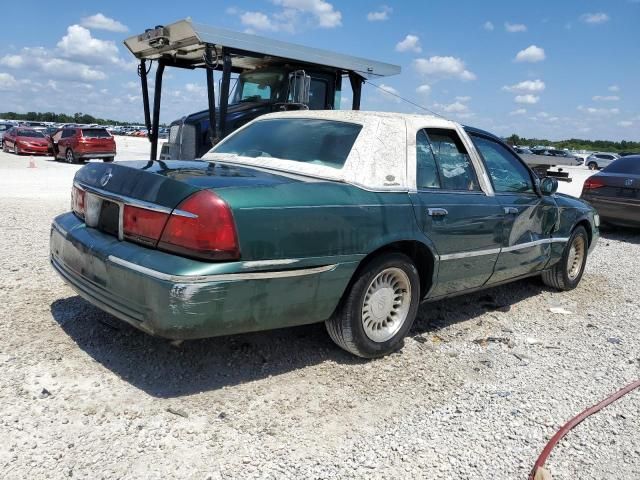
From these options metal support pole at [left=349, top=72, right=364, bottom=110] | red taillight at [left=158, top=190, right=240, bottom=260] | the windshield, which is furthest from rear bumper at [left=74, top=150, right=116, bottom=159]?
red taillight at [left=158, top=190, right=240, bottom=260]

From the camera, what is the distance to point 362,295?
3445 millimetres

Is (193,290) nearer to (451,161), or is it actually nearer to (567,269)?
(451,161)

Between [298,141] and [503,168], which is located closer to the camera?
[298,141]

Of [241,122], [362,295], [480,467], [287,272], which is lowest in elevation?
[480,467]

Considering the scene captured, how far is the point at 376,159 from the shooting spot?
143 inches

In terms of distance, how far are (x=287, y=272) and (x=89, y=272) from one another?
1.17 metres

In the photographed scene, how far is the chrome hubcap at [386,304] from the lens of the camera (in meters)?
3.62

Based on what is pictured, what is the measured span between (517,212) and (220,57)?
4.89 m

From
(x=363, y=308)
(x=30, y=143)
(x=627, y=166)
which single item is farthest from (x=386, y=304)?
(x=30, y=143)

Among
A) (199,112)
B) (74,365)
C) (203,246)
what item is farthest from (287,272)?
(199,112)

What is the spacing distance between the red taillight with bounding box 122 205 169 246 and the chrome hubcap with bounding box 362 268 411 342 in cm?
133

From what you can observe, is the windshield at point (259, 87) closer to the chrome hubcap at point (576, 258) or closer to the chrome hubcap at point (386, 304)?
the chrome hubcap at point (576, 258)

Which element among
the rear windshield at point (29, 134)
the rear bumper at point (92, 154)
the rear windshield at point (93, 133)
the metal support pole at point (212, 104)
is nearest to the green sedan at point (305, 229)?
the metal support pole at point (212, 104)

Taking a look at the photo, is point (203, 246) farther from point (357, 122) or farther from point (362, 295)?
point (357, 122)
